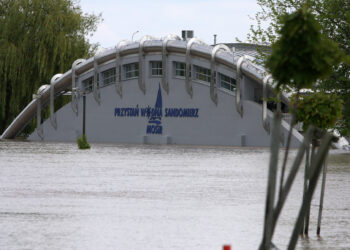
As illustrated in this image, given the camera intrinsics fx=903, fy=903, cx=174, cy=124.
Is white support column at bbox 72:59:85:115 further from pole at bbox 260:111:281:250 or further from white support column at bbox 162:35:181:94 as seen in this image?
pole at bbox 260:111:281:250

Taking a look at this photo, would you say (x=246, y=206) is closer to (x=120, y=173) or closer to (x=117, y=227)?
(x=117, y=227)

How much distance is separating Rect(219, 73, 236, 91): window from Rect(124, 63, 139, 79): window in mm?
8101

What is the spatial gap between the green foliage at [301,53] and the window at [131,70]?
6593cm

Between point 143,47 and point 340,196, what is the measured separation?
51.6 metres

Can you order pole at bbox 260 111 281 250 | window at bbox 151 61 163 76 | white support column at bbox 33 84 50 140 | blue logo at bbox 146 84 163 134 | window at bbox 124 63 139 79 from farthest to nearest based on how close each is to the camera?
window at bbox 124 63 139 79 < white support column at bbox 33 84 50 140 < window at bbox 151 61 163 76 < blue logo at bbox 146 84 163 134 < pole at bbox 260 111 281 250

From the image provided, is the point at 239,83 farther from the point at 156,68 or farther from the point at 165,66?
the point at 156,68

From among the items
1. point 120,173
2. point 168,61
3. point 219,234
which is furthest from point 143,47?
point 219,234

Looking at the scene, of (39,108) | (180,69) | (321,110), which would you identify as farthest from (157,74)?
(321,110)

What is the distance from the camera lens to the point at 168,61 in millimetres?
71562

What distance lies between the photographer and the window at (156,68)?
7278cm

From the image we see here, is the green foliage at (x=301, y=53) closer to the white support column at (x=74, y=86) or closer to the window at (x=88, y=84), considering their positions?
the white support column at (x=74, y=86)

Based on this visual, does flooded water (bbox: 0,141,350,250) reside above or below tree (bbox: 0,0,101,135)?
below

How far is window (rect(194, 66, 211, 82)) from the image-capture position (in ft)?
230

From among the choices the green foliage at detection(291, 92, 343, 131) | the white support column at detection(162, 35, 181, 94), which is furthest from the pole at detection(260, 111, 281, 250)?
the white support column at detection(162, 35, 181, 94)
